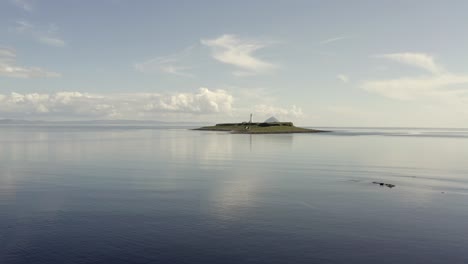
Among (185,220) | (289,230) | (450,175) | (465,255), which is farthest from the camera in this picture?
(450,175)

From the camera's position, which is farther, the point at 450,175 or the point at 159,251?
the point at 450,175

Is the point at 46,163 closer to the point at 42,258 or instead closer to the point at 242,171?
the point at 242,171

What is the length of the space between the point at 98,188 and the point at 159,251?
27.3m

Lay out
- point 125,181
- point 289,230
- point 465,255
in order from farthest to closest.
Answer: point 125,181 → point 289,230 → point 465,255

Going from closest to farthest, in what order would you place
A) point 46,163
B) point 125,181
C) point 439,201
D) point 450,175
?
point 439,201 → point 125,181 → point 450,175 → point 46,163

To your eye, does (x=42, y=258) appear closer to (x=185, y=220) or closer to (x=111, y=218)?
(x=111, y=218)

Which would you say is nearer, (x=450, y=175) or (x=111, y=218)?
(x=111, y=218)

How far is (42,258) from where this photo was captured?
25.7m

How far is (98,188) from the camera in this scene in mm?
50781

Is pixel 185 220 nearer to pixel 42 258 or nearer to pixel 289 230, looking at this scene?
pixel 289 230

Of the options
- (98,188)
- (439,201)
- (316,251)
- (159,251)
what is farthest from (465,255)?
(98,188)

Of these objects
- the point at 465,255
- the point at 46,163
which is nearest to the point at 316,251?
the point at 465,255

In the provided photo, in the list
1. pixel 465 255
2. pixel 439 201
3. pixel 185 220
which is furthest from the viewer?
pixel 439 201

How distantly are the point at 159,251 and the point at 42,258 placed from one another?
8284mm
